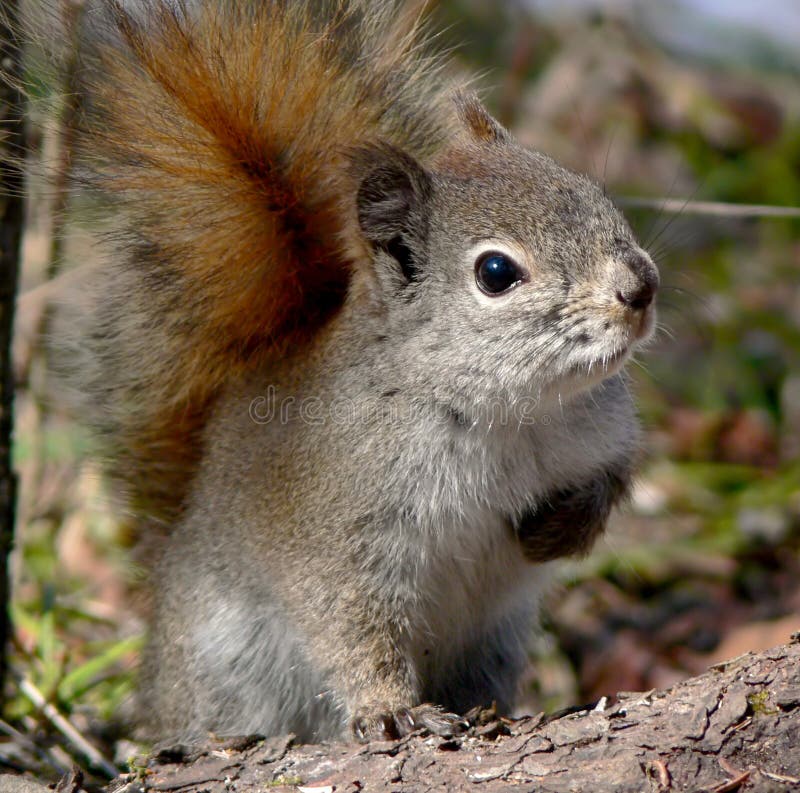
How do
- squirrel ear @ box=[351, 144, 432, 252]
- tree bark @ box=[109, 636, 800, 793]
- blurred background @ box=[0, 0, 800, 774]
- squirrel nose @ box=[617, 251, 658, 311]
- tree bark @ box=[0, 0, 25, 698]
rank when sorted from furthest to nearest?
1. blurred background @ box=[0, 0, 800, 774]
2. tree bark @ box=[0, 0, 25, 698]
3. squirrel ear @ box=[351, 144, 432, 252]
4. squirrel nose @ box=[617, 251, 658, 311]
5. tree bark @ box=[109, 636, 800, 793]

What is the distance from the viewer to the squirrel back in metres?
2.76

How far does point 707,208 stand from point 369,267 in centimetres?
105

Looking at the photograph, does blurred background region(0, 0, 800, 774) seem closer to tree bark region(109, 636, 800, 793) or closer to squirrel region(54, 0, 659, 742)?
squirrel region(54, 0, 659, 742)

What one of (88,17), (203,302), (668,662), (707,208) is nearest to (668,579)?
(668,662)

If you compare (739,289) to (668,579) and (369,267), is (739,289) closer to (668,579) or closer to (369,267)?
(668,579)

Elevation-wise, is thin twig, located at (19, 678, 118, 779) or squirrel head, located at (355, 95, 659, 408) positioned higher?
squirrel head, located at (355, 95, 659, 408)

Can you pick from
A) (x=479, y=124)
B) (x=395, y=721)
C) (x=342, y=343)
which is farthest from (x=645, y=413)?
(x=395, y=721)

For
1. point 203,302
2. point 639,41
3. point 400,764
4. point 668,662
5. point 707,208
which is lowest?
point 668,662

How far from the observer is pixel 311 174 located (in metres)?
2.85

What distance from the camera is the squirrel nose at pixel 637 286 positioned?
8.07 ft

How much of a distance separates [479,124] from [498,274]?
67 cm

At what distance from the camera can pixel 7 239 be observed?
3.13 meters

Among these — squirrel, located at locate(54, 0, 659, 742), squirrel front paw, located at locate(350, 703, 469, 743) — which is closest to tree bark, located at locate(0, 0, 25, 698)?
squirrel, located at locate(54, 0, 659, 742)

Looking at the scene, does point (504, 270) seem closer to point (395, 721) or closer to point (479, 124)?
point (479, 124)
